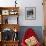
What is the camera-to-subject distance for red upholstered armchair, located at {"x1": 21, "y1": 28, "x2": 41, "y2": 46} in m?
5.45

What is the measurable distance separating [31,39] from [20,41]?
650 millimetres

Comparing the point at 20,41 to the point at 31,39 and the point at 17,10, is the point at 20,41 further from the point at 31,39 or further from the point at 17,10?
the point at 17,10

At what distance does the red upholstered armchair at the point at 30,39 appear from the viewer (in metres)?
5.45

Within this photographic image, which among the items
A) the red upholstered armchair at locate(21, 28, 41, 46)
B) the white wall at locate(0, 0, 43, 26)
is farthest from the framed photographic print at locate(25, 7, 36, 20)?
the red upholstered armchair at locate(21, 28, 41, 46)

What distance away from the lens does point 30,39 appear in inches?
216

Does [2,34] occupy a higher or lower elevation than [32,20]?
lower

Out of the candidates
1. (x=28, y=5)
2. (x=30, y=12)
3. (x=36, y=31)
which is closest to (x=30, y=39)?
(x=36, y=31)

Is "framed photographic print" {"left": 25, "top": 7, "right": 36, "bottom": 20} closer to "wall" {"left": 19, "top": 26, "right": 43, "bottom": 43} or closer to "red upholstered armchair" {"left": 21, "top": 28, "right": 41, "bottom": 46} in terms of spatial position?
"wall" {"left": 19, "top": 26, "right": 43, "bottom": 43}

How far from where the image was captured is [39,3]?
605 cm

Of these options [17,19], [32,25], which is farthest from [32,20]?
[17,19]

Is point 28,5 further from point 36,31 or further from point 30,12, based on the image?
point 36,31

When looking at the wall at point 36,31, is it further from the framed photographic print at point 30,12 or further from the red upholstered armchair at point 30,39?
the framed photographic print at point 30,12

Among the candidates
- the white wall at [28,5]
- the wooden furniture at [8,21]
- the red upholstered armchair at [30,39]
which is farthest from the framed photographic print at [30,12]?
the red upholstered armchair at [30,39]

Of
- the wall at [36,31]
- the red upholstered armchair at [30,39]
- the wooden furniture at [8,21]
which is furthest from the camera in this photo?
the wall at [36,31]
